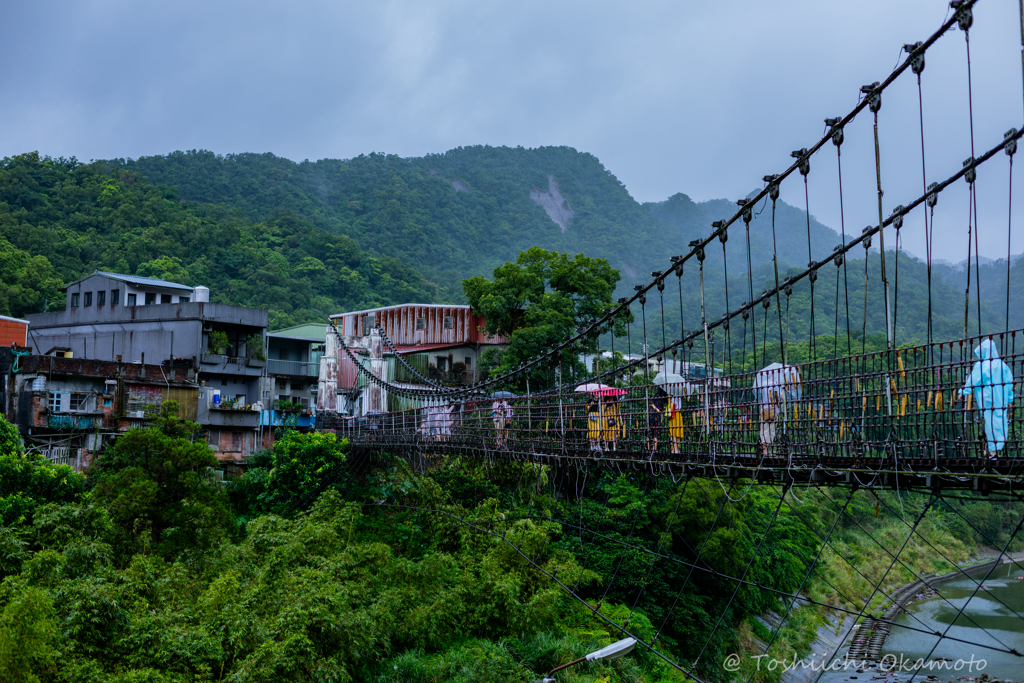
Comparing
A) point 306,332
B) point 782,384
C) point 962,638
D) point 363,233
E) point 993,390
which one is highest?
point 363,233

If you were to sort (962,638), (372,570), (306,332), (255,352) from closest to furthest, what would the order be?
1. (372,570)
2. (962,638)
3. (255,352)
4. (306,332)

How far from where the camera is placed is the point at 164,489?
1672cm

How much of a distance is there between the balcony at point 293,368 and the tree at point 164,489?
10823mm

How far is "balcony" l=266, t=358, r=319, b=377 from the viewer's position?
2877cm

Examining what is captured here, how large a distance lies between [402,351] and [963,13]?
2125 centimetres

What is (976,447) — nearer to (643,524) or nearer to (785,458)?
(785,458)

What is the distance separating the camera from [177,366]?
2323cm

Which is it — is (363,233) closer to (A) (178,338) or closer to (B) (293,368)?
(B) (293,368)

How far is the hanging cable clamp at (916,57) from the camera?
6234 millimetres

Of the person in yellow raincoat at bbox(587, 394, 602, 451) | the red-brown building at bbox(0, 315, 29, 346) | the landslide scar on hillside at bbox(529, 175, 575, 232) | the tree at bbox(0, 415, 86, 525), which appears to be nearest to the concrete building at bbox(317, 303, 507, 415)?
the tree at bbox(0, 415, 86, 525)

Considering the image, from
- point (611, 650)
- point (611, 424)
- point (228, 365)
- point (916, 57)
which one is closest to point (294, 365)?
point (228, 365)

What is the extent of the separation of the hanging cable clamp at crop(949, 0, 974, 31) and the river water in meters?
8.89

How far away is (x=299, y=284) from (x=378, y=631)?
28.3 metres

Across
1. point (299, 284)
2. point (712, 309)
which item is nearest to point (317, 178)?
point (299, 284)
